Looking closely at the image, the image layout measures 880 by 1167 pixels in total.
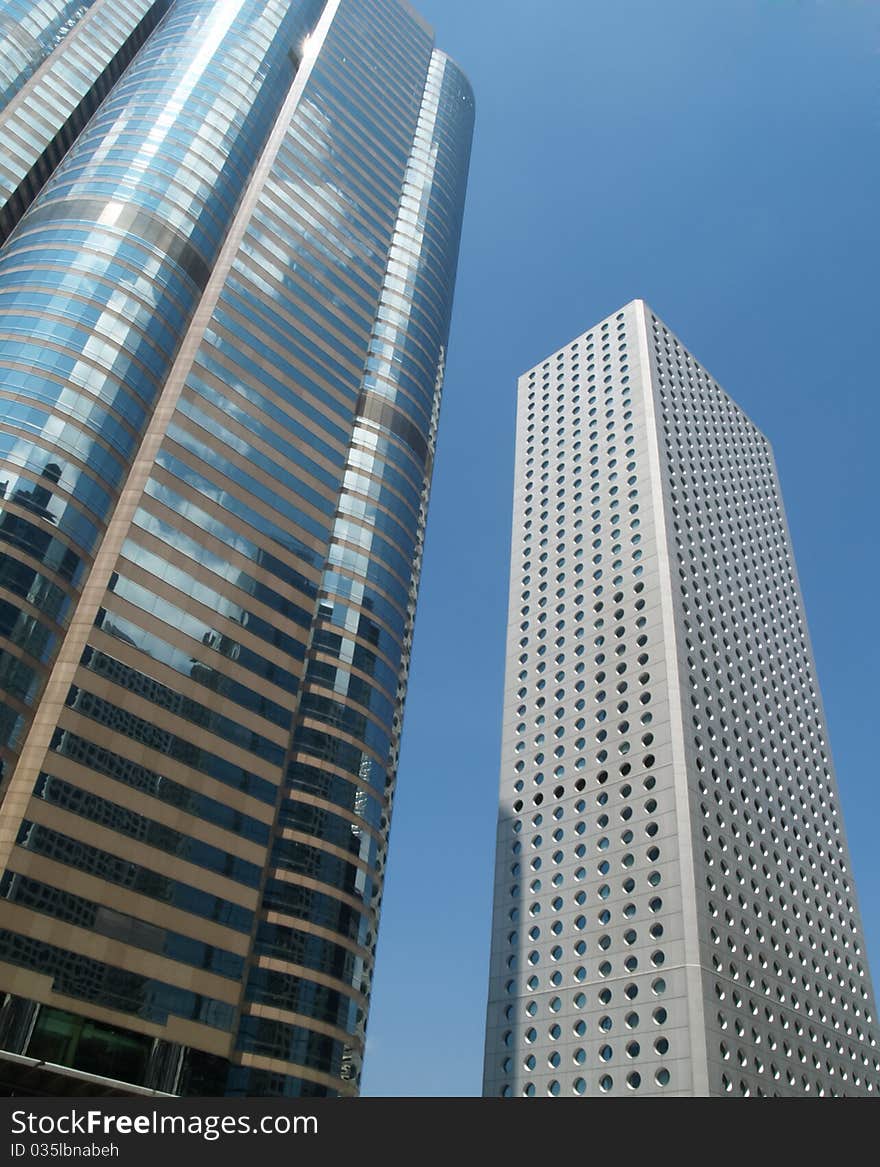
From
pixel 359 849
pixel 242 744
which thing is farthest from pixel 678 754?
pixel 242 744

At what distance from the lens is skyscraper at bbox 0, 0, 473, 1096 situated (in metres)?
42.6

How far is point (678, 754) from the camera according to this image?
69.5m

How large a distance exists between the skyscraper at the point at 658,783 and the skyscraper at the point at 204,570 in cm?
1736

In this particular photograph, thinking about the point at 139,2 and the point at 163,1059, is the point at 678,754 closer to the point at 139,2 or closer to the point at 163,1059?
the point at 163,1059

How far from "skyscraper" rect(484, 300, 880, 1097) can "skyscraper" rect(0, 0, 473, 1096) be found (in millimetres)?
17360

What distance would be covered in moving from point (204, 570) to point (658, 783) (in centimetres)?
3653

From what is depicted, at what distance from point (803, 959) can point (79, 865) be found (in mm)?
55883

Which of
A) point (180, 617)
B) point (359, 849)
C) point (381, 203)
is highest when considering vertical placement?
point (381, 203)

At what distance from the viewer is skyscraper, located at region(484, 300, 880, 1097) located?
6241 cm

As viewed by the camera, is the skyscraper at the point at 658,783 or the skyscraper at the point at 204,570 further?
the skyscraper at the point at 658,783

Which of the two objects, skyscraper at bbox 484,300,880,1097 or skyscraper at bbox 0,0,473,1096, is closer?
skyscraper at bbox 0,0,473,1096

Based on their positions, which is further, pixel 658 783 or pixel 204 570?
pixel 658 783

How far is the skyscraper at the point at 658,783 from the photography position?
205 ft

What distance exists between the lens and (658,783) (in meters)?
69.4
